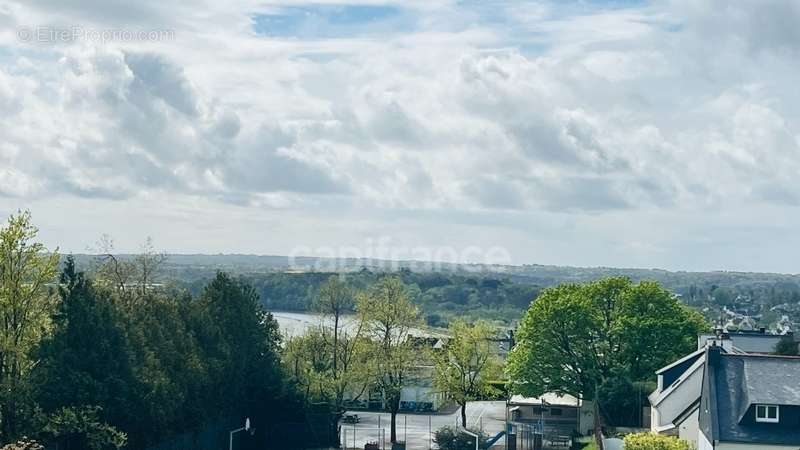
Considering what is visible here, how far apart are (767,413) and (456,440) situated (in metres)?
20.8

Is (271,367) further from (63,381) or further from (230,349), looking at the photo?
(63,381)

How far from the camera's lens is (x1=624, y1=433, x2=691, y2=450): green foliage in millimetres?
43625

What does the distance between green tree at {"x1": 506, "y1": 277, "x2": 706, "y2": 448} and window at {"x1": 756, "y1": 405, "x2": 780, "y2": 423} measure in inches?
752

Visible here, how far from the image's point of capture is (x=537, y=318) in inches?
2431

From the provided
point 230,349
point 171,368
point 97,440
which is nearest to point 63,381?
point 97,440

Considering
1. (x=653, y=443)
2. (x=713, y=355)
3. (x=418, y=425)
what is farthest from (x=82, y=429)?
(x=418, y=425)

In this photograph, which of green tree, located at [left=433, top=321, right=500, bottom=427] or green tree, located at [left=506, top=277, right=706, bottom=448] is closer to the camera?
green tree, located at [left=506, top=277, right=706, bottom=448]

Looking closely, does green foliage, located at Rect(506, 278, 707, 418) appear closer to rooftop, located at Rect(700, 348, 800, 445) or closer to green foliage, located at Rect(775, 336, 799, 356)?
green foliage, located at Rect(775, 336, 799, 356)

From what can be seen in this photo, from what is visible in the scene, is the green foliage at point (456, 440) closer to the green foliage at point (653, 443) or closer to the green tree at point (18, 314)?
the green foliage at point (653, 443)

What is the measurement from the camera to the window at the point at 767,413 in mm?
40031

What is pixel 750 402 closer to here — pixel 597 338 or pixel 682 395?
pixel 682 395

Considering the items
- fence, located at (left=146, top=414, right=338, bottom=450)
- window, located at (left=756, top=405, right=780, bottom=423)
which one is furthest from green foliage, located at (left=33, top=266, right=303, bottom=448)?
window, located at (left=756, top=405, right=780, bottom=423)

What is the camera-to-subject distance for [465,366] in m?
69.4

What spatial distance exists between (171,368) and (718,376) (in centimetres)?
2244
